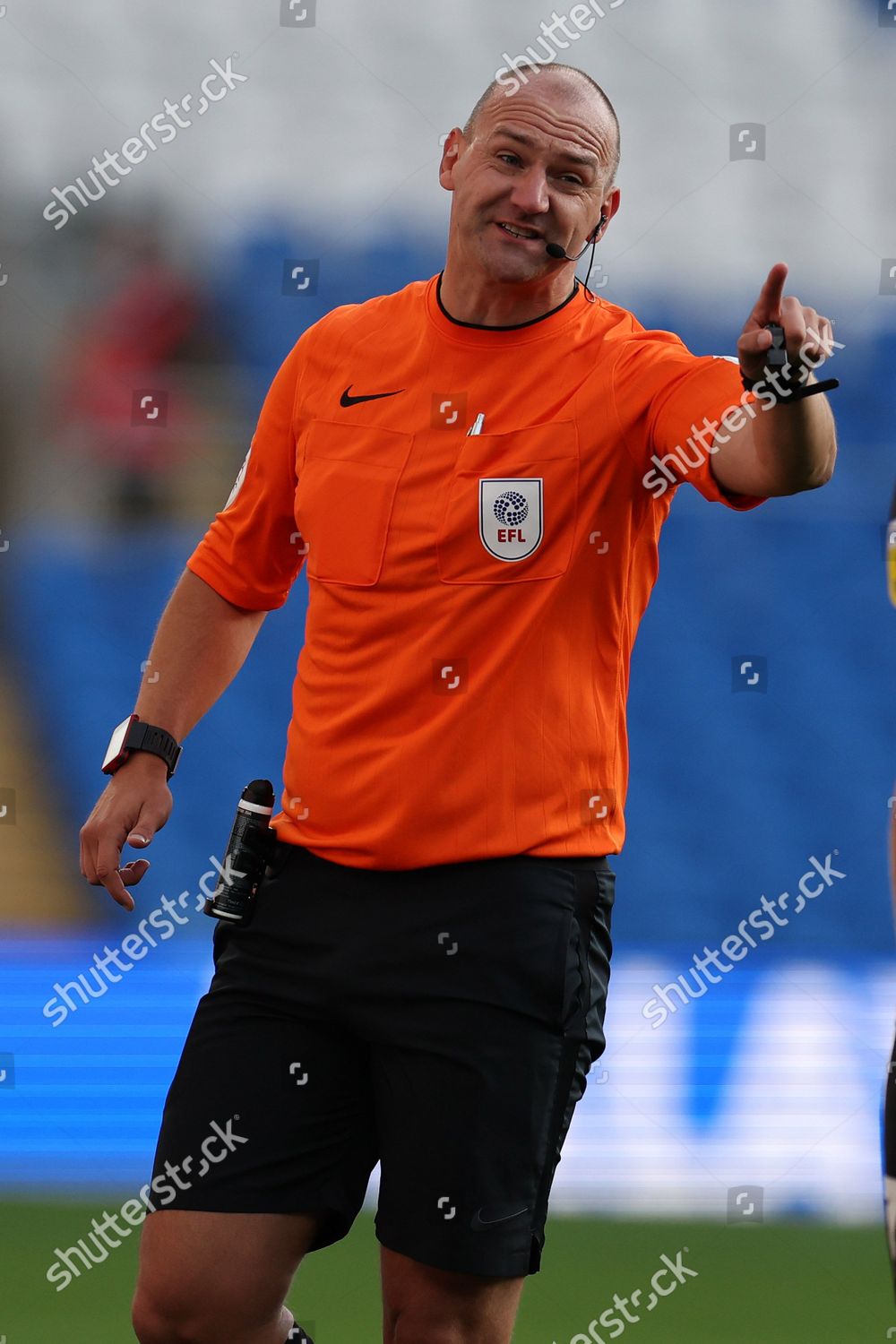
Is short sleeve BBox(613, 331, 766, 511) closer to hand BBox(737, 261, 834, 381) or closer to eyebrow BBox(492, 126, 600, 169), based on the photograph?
hand BBox(737, 261, 834, 381)

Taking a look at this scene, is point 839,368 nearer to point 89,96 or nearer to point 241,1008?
point 89,96

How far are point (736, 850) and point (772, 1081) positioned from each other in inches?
21.1

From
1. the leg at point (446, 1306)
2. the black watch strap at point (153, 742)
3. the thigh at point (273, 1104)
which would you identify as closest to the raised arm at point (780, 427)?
the thigh at point (273, 1104)

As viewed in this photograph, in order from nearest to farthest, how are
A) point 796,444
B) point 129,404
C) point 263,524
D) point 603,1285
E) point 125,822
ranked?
point 796,444 → point 125,822 → point 263,524 → point 603,1285 → point 129,404

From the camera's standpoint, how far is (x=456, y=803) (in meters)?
1.87

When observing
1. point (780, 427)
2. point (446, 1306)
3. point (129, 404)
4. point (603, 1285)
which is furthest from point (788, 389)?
point (129, 404)

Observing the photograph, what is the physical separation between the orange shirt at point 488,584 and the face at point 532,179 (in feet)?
0.30

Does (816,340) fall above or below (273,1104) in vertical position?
Result: above

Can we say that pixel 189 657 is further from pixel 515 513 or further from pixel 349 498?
pixel 515 513

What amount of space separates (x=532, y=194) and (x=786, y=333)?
0.55 meters

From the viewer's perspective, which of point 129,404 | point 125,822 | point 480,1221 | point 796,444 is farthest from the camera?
point 129,404

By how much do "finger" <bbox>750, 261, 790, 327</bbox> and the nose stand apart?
1.56ft

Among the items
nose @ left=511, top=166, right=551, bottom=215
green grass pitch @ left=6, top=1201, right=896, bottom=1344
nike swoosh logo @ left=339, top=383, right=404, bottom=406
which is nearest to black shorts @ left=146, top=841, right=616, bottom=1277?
nike swoosh logo @ left=339, top=383, right=404, bottom=406

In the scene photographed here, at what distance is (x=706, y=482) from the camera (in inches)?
70.6
